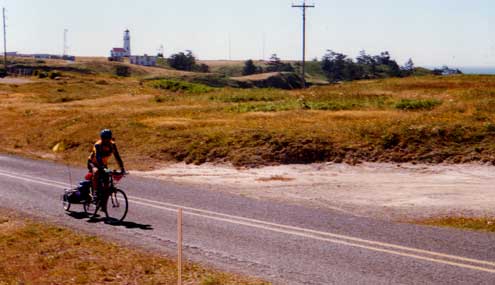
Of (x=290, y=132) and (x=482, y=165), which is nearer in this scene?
(x=482, y=165)

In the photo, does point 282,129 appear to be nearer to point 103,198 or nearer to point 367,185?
point 367,185

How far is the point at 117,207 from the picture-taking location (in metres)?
16.3

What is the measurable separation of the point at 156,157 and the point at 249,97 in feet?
70.8

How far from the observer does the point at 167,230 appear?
14.2 m

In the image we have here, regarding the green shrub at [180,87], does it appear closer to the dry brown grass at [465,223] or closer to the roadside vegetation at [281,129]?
the roadside vegetation at [281,129]

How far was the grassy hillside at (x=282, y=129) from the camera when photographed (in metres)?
25.6

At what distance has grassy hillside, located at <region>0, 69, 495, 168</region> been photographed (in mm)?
25594

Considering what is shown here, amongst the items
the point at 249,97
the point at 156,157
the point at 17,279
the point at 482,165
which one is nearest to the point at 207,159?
the point at 156,157

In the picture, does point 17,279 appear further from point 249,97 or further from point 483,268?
point 249,97

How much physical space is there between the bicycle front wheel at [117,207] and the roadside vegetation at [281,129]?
30.3 feet

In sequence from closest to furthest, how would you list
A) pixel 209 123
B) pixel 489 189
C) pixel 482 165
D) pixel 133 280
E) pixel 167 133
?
1. pixel 133 280
2. pixel 489 189
3. pixel 482 165
4. pixel 167 133
5. pixel 209 123

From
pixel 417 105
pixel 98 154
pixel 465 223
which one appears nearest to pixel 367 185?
pixel 465 223

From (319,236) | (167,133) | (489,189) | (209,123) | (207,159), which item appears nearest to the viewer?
(319,236)

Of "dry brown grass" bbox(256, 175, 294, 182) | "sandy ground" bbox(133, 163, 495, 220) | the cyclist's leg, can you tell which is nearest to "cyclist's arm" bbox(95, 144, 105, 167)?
the cyclist's leg
